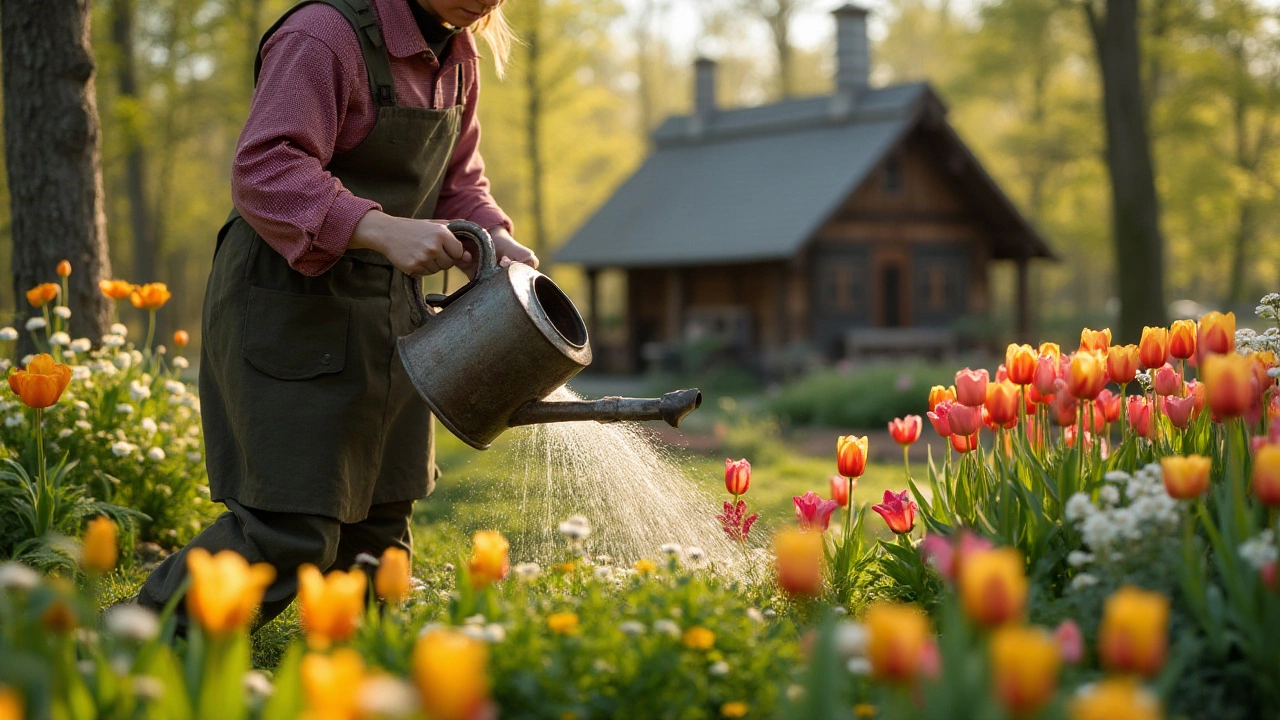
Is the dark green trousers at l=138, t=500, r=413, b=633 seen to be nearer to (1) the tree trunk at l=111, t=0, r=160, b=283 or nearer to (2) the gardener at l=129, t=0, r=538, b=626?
(2) the gardener at l=129, t=0, r=538, b=626

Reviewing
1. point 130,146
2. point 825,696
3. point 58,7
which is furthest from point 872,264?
point 825,696

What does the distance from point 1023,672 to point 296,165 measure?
2102 mm

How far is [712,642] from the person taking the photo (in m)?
2.27

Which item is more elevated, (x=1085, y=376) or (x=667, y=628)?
(x=1085, y=376)

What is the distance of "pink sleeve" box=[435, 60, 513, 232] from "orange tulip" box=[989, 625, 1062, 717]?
257cm

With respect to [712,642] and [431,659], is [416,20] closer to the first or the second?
[712,642]

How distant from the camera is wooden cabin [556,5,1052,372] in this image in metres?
19.2

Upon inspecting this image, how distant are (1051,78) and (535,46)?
46.2ft

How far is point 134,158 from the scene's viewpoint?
64.6 feet

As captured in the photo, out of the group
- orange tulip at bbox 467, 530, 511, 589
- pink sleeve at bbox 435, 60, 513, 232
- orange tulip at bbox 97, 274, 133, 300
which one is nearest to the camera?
orange tulip at bbox 467, 530, 511, 589

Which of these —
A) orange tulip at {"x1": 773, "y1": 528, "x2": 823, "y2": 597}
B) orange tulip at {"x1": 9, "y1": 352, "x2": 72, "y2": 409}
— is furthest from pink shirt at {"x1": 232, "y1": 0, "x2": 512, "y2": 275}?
orange tulip at {"x1": 773, "y1": 528, "x2": 823, "y2": 597}

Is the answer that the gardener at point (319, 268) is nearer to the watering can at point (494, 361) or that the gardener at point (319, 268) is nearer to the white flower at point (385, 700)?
the watering can at point (494, 361)

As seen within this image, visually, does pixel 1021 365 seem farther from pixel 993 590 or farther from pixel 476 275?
pixel 993 590

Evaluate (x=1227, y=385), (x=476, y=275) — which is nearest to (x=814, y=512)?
(x=476, y=275)
